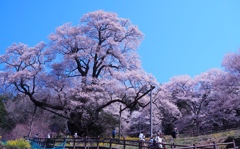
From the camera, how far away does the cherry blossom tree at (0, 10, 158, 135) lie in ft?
85.0

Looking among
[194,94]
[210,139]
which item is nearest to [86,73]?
[210,139]

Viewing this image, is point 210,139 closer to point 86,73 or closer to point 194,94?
point 86,73

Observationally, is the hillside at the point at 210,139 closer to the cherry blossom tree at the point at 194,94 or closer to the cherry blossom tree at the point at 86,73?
the cherry blossom tree at the point at 86,73

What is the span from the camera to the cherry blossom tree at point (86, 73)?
25.9m

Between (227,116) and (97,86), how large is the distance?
24.7m

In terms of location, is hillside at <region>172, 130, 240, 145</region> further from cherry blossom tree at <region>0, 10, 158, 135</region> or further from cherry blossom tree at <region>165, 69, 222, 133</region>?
cherry blossom tree at <region>165, 69, 222, 133</region>

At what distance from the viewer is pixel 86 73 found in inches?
1083

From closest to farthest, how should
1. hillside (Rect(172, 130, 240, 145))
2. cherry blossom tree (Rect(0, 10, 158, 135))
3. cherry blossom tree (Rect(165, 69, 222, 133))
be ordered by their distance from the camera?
1. hillside (Rect(172, 130, 240, 145))
2. cherry blossom tree (Rect(0, 10, 158, 135))
3. cherry blossom tree (Rect(165, 69, 222, 133))

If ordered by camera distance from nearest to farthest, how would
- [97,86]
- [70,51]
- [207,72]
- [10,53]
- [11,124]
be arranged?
[97,86] → [70,51] → [10,53] → [11,124] → [207,72]

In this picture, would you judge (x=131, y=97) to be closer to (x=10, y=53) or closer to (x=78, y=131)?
(x=78, y=131)

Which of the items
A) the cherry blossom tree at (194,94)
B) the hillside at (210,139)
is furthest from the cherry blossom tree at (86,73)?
the cherry blossom tree at (194,94)

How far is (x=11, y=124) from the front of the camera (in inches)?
1538

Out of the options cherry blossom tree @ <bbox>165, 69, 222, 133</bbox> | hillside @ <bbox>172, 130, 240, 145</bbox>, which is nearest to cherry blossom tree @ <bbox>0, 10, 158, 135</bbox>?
hillside @ <bbox>172, 130, 240, 145</bbox>

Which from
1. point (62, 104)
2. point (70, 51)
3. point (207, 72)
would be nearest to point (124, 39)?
point (70, 51)
